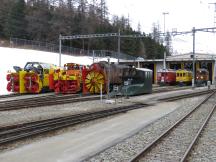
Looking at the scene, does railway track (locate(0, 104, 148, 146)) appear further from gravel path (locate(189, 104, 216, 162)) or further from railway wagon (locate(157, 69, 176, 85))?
railway wagon (locate(157, 69, 176, 85))

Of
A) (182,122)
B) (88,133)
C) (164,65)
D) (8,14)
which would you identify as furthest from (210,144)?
(8,14)

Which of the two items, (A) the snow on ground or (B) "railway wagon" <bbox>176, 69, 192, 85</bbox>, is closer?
(A) the snow on ground

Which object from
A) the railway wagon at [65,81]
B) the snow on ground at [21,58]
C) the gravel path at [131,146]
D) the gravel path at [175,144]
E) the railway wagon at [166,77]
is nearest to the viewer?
the gravel path at [131,146]

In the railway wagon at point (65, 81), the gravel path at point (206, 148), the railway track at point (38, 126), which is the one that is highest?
the railway wagon at point (65, 81)

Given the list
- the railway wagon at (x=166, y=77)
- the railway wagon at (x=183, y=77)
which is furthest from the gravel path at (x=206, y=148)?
the railway wagon at (x=183, y=77)

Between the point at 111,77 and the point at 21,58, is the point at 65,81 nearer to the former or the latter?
the point at 111,77

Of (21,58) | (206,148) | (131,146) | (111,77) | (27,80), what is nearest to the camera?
(206,148)

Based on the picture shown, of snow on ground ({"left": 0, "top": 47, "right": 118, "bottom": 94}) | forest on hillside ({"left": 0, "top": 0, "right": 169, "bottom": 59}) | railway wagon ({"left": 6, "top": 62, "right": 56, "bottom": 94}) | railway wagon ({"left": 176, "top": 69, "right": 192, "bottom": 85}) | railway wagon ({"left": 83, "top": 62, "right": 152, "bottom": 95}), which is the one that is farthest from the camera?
forest on hillside ({"left": 0, "top": 0, "right": 169, "bottom": 59})

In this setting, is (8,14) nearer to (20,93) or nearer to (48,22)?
(48,22)

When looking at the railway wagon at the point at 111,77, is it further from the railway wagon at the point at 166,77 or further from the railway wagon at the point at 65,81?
the railway wagon at the point at 166,77

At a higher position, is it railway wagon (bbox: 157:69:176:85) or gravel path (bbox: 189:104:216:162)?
railway wagon (bbox: 157:69:176:85)

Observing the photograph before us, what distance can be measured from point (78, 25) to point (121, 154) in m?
81.8

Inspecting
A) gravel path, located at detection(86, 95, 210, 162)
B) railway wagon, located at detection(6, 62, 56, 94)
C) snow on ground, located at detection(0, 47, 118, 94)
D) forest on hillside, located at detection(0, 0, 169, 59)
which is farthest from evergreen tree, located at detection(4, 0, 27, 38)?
gravel path, located at detection(86, 95, 210, 162)

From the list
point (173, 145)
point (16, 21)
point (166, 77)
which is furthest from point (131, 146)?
point (16, 21)
